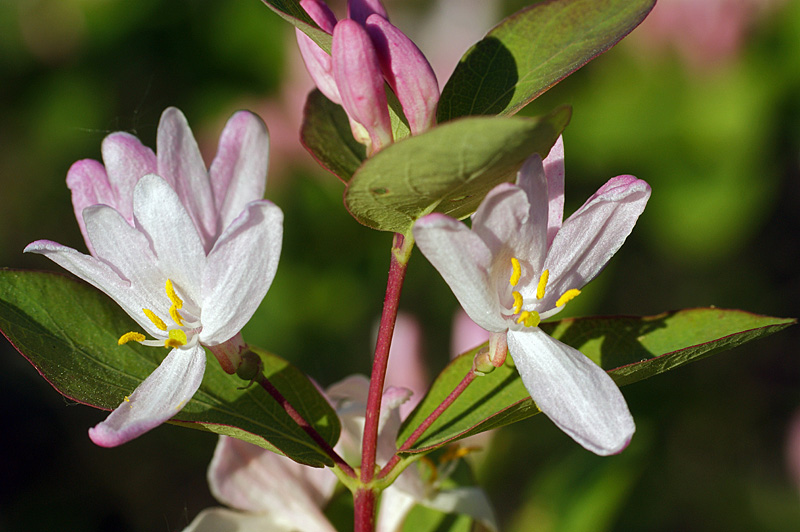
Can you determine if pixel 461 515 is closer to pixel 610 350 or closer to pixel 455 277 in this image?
pixel 610 350

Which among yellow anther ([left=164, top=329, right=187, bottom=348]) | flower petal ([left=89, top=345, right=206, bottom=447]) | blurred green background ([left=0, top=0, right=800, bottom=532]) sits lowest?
blurred green background ([left=0, top=0, right=800, bottom=532])

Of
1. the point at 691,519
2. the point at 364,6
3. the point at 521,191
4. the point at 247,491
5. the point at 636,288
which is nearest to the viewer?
the point at 521,191

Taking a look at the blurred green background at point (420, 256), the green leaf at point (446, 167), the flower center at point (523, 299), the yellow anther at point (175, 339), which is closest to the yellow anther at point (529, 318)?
Answer: the flower center at point (523, 299)

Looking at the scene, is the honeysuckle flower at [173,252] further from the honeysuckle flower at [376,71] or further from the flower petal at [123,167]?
the honeysuckle flower at [376,71]

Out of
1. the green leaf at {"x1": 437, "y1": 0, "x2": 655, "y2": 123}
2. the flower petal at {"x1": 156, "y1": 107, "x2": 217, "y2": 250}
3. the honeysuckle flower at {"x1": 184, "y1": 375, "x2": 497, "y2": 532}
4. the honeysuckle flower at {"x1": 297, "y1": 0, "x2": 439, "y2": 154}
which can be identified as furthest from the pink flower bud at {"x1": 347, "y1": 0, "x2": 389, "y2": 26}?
the honeysuckle flower at {"x1": 184, "y1": 375, "x2": 497, "y2": 532}

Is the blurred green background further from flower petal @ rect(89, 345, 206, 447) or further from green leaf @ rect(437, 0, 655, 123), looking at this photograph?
flower petal @ rect(89, 345, 206, 447)

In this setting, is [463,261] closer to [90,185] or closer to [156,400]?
[156,400]

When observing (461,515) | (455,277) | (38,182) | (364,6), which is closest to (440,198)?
(455,277)
